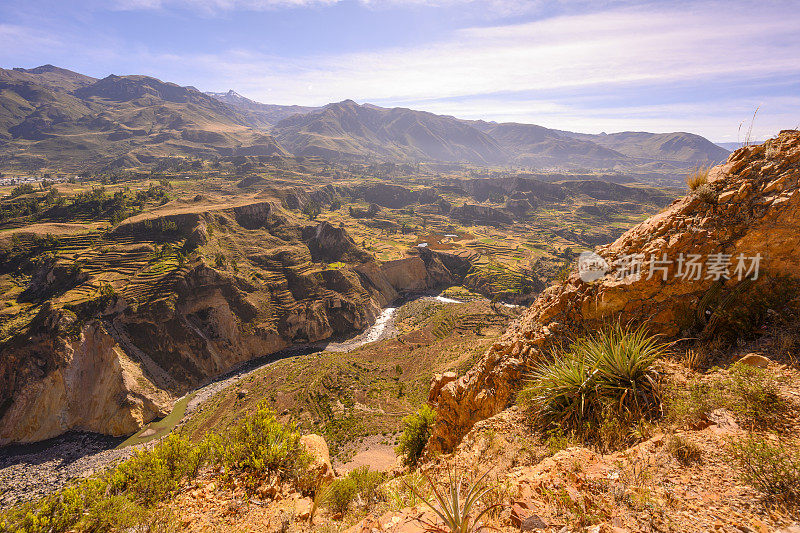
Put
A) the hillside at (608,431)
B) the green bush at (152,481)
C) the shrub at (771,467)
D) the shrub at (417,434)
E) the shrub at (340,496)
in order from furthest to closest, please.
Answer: the shrub at (417,434)
the shrub at (340,496)
the green bush at (152,481)
the hillside at (608,431)
the shrub at (771,467)

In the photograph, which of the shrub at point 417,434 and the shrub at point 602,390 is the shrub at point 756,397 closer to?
the shrub at point 602,390

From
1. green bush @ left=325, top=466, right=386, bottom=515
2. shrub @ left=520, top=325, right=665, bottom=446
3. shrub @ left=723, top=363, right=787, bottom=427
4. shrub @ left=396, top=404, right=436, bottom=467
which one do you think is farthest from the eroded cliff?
shrub @ left=723, top=363, right=787, bottom=427

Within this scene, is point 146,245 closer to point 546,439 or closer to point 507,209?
point 546,439

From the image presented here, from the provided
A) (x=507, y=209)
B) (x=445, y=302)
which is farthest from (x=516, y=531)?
(x=507, y=209)

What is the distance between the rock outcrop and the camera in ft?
24.2

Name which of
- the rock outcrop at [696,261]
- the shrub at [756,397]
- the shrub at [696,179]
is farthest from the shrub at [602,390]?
the shrub at [696,179]

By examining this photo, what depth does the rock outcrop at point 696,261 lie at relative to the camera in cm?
737

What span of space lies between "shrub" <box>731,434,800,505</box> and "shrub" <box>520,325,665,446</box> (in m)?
1.66

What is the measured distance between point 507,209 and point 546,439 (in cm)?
16213

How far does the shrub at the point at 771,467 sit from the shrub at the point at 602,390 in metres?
1.66

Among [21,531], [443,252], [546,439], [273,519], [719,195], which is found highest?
[719,195]

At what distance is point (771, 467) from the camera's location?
3.96 m

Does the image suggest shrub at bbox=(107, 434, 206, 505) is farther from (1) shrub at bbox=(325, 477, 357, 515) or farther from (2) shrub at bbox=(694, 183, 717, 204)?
(2) shrub at bbox=(694, 183, 717, 204)

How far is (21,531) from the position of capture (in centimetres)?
650
